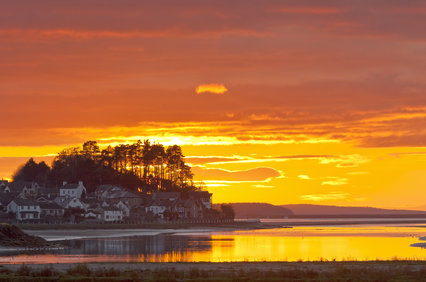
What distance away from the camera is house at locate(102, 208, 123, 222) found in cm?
16988

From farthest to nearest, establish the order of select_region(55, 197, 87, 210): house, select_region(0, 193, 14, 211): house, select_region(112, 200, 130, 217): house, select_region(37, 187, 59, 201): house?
1. select_region(37, 187, 59, 201): house
2. select_region(112, 200, 130, 217): house
3. select_region(55, 197, 87, 210): house
4. select_region(0, 193, 14, 211): house

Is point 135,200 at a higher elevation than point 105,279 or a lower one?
higher

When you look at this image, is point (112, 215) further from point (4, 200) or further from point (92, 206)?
point (4, 200)

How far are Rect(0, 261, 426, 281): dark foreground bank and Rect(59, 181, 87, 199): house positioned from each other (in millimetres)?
145490

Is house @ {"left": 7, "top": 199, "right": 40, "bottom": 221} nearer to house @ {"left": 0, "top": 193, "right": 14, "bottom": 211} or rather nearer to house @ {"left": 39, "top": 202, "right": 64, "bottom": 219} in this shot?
house @ {"left": 39, "top": 202, "right": 64, "bottom": 219}

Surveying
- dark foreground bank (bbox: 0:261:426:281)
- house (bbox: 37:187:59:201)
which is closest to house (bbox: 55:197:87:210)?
house (bbox: 37:187:59:201)

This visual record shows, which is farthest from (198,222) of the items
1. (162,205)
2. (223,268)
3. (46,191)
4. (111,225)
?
(223,268)

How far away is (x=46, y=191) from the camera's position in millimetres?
191500

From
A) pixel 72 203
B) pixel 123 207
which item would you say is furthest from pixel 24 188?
pixel 123 207

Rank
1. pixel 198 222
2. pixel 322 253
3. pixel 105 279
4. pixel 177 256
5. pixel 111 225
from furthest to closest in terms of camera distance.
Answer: pixel 198 222 < pixel 111 225 < pixel 322 253 < pixel 177 256 < pixel 105 279

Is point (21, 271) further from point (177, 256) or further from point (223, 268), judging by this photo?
point (177, 256)

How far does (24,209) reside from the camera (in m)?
159

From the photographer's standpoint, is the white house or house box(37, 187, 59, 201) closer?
the white house

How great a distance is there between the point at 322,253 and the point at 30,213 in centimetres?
10455
